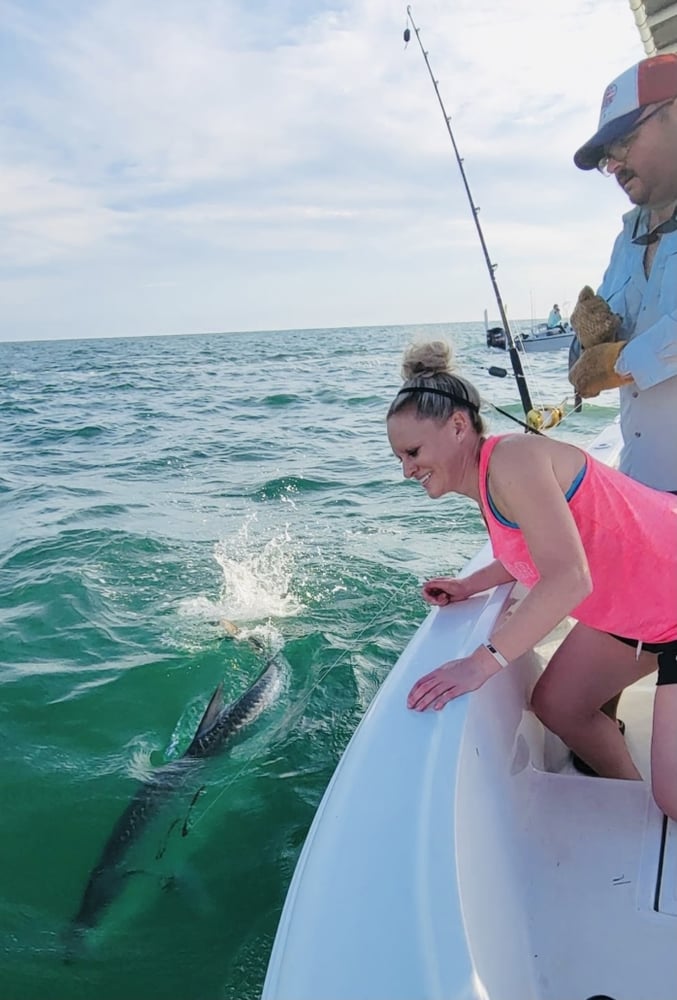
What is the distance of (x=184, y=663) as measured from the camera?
4.85m

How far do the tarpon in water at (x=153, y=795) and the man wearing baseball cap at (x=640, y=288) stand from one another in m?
Answer: 1.97

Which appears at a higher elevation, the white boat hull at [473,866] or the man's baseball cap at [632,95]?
the man's baseball cap at [632,95]

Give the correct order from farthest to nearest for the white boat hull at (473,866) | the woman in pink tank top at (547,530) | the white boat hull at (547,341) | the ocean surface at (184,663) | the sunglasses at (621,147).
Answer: the white boat hull at (547,341)
the ocean surface at (184,663)
the sunglasses at (621,147)
the woman in pink tank top at (547,530)
the white boat hull at (473,866)

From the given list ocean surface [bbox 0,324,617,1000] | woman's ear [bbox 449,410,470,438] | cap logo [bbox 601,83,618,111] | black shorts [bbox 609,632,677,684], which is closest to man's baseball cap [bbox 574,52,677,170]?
cap logo [bbox 601,83,618,111]

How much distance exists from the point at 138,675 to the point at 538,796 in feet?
9.73

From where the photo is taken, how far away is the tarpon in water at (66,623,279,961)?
2840 mm

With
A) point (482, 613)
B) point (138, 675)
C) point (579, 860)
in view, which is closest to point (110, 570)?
point (138, 675)

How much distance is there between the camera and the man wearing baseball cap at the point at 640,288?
7.10 feet

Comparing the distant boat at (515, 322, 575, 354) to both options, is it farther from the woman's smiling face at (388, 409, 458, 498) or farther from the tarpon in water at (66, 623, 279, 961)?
the woman's smiling face at (388, 409, 458, 498)

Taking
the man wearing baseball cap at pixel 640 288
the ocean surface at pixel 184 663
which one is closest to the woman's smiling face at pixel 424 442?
the ocean surface at pixel 184 663

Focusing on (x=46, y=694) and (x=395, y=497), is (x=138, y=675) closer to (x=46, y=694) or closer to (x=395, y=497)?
(x=46, y=694)

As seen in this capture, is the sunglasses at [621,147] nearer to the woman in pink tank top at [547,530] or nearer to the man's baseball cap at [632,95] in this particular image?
the man's baseball cap at [632,95]

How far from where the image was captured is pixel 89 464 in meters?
11.2

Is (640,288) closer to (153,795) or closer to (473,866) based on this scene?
(473,866)
